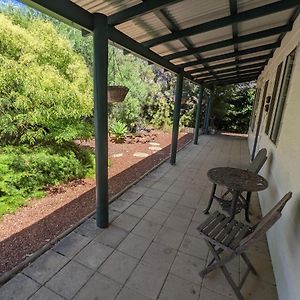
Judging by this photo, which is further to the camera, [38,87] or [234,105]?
[234,105]

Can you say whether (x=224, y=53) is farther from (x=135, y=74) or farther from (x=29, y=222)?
(x=135, y=74)

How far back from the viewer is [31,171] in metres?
3.62

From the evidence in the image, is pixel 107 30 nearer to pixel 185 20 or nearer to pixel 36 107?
pixel 185 20

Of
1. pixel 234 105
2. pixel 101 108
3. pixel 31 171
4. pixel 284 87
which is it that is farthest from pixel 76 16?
pixel 234 105

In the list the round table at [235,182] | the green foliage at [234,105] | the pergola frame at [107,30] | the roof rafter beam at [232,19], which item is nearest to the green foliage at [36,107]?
the pergola frame at [107,30]

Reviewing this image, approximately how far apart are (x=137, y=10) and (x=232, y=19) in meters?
1.20

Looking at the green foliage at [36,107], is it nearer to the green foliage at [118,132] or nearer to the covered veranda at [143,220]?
the covered veranda at [143,220]

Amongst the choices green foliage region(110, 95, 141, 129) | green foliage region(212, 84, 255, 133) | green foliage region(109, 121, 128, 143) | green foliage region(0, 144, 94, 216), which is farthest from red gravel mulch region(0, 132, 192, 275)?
green foliage region(212, 84, 255, 133)

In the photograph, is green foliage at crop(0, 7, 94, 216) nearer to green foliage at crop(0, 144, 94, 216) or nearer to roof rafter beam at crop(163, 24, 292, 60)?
green foliage at crop(0, 144, 94, 216)

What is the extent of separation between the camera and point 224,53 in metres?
4.27

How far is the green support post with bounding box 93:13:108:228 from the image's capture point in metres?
2.24

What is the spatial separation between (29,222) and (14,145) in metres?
1.67

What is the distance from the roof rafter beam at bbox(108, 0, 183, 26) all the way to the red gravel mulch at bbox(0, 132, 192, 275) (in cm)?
249

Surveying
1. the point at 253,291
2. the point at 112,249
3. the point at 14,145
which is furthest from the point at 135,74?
the point at 253,291
